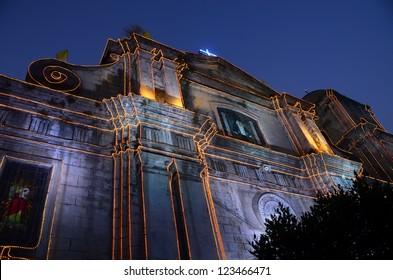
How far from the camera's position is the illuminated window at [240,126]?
1413cm

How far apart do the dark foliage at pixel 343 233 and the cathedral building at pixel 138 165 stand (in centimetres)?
173

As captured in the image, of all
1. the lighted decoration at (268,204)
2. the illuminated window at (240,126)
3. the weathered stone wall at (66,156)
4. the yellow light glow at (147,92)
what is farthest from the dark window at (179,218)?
the illuminated window at (240,126)

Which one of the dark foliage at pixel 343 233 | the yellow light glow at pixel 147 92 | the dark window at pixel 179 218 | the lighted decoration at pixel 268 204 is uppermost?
the yellow light glow at pixel 147 92

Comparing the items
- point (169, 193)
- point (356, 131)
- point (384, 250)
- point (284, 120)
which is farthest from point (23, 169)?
point (356, 131)

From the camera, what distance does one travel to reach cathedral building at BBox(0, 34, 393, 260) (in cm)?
760

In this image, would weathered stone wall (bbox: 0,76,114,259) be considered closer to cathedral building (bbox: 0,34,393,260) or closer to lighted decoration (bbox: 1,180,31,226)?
cathedral building (bbox: 0,34,393,260)

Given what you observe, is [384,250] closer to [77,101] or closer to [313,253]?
[313,253]

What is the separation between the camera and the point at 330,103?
22.4 m

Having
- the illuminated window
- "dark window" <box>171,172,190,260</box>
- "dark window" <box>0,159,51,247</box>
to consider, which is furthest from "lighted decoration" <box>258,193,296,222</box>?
→ "dark window" <box>0,159,51,247</box>

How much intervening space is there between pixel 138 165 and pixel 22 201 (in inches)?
114

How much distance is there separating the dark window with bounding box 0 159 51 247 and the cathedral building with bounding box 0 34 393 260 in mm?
24

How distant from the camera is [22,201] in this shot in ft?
25.4

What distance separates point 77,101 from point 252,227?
266 inches

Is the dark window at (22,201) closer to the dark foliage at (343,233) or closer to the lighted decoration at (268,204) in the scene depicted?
the dark foliage at (343,233)
